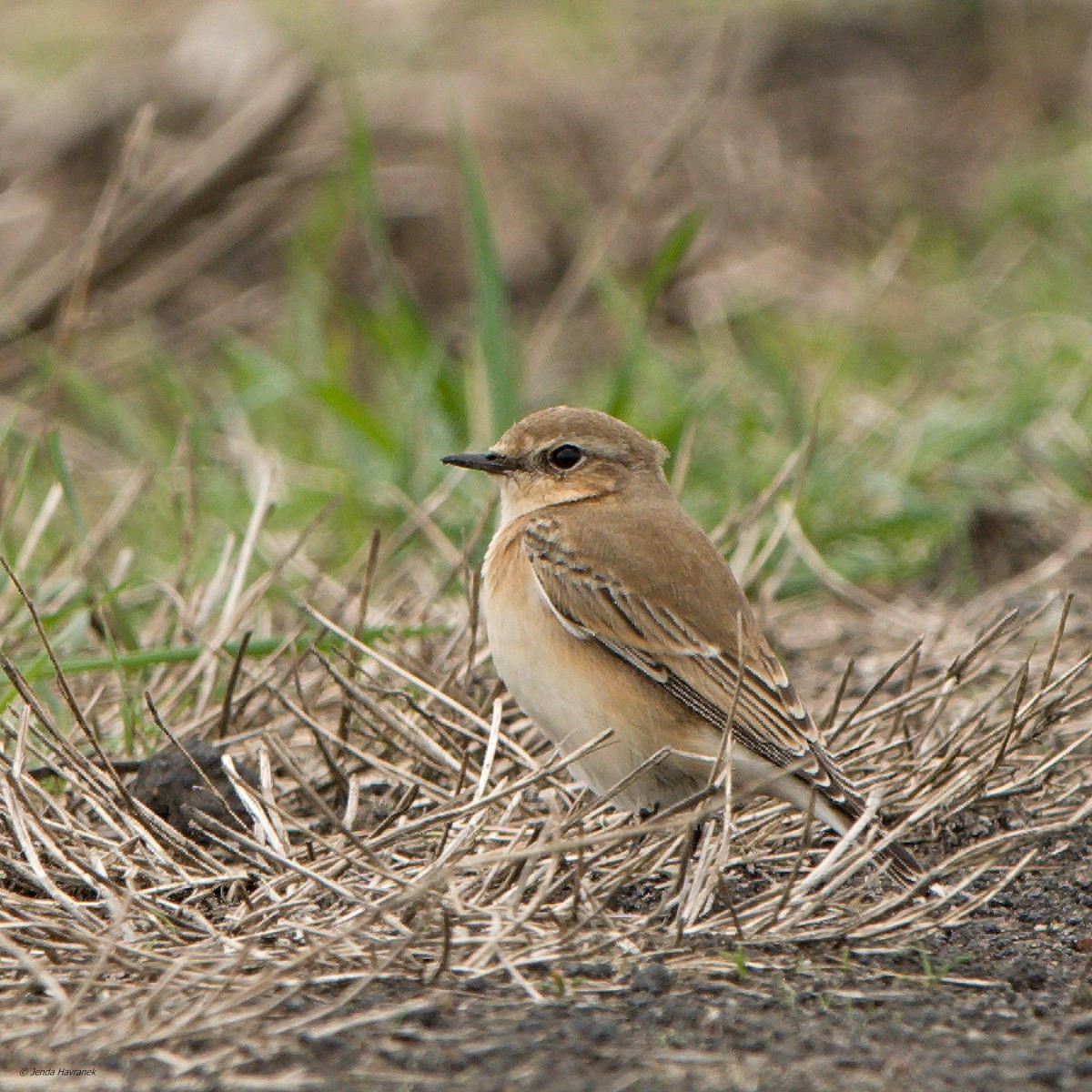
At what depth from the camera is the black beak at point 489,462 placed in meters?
5.24

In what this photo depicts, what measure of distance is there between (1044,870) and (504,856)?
58.8 inches

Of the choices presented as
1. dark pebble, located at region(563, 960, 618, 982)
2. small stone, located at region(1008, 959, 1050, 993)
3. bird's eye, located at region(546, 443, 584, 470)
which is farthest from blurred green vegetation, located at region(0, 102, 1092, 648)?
small stone, located at region(1008, 959, 1050, 993)

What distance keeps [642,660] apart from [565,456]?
913 mm

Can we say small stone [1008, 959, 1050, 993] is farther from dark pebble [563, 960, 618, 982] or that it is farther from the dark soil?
dark pebble [563, 960, 618, 982]

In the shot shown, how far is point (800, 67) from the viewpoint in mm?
12992

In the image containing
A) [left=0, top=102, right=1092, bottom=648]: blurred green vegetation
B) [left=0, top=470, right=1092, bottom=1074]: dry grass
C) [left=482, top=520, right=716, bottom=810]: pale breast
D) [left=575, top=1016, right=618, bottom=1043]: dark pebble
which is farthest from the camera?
[left=0, top=102, right=1092, bottom=648]: blurred green vegetation

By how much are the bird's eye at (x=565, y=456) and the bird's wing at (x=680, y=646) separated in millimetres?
430

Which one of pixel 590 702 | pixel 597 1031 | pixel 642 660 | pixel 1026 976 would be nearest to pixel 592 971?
pixel 597 1031

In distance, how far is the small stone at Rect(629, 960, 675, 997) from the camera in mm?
3373

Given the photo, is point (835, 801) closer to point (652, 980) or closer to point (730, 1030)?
point (652, 980)

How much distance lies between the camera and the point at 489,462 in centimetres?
528

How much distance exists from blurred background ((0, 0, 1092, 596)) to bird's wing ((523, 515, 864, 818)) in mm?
1200

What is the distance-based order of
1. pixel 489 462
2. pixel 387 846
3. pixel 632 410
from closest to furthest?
pixel 387 846 < pixel 489 462 < pixel 632 410

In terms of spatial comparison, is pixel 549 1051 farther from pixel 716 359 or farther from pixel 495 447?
pixel 716 359
